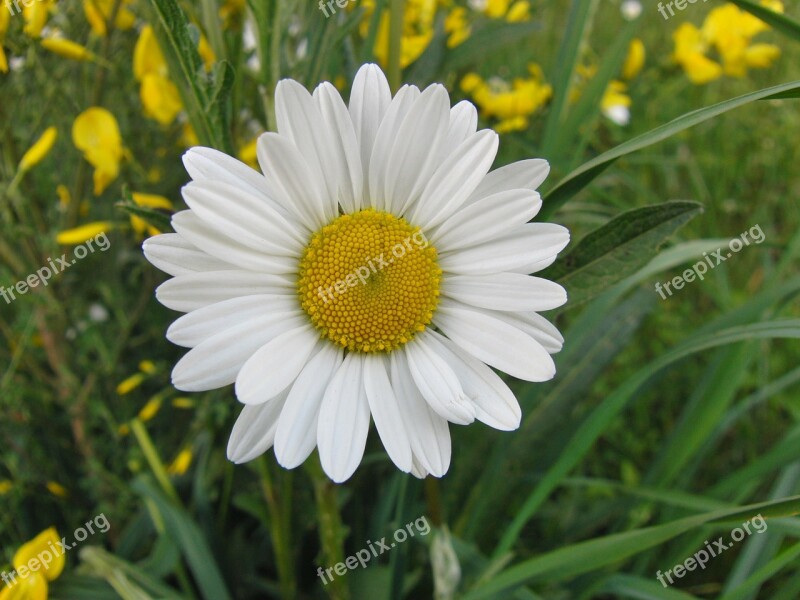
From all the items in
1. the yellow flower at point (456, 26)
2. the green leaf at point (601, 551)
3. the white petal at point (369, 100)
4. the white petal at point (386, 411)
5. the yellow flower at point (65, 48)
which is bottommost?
the green leaf at point (601, 551)

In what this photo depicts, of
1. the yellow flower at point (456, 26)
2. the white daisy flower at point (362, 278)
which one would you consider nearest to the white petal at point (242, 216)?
the white daisy flower at point (362, 278)

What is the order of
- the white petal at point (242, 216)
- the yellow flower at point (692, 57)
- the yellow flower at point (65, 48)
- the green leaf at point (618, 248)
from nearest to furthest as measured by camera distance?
the white petal at point (242, 216)
the green leaf at point (618, 248)
the yellow flower at point (65, 48)
the yellow flower at point (692, 57)

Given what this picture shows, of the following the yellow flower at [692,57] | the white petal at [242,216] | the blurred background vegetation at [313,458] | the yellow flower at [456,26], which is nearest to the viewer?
the white petal at [242,216]

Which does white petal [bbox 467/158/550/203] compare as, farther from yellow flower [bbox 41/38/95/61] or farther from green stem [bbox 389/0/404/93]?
yellow flower [bbox 41/38/95/61]

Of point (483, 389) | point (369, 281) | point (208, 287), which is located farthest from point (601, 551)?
point (208, 287)

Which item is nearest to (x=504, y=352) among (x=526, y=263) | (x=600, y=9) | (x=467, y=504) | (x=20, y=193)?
(x=526, y=263)

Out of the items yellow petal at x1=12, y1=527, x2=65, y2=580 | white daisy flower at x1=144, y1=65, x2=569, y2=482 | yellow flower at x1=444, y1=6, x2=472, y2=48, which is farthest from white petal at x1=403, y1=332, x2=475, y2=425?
yellow flower at x1=444, y1=6, x2=472, y2=48

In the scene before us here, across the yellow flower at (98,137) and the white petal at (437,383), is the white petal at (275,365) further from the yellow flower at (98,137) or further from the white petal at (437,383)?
the yellow flower at (98,137)
